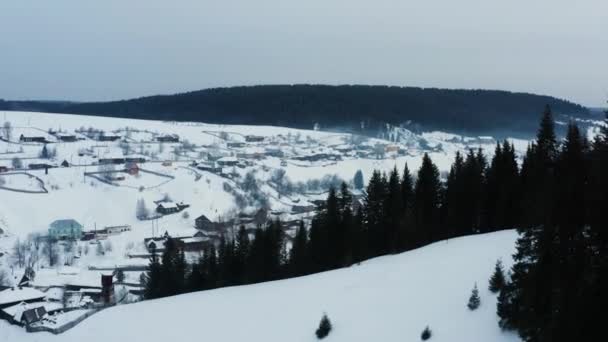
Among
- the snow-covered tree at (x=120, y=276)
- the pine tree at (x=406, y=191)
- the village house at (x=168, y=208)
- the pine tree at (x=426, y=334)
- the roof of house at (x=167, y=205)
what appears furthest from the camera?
the roof of house at (x=167, y=205)

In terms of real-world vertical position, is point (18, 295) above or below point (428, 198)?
below

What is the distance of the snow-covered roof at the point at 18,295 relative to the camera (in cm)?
3112

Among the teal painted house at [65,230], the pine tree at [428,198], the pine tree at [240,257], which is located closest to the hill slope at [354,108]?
the teal painted house at [65,230]

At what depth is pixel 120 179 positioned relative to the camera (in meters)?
72.3

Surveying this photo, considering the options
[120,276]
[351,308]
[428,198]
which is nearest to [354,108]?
[120,276]

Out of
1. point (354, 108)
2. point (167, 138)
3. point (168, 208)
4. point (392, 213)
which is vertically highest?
point (354, 108)

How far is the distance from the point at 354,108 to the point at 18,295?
373ft

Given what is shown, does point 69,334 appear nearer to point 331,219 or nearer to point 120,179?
point 331,219

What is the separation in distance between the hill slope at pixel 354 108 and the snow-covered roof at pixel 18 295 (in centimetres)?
10685

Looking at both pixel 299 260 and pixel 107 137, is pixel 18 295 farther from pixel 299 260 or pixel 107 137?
pixel 107 137

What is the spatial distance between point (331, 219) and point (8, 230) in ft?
128

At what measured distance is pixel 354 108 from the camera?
13962 cm

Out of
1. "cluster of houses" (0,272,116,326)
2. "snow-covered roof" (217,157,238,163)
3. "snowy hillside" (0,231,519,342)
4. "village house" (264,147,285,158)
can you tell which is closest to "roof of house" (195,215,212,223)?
"cluster of houses" (0,272,116,326)

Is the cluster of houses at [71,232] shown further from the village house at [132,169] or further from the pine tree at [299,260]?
the pine tree at [299,260]
